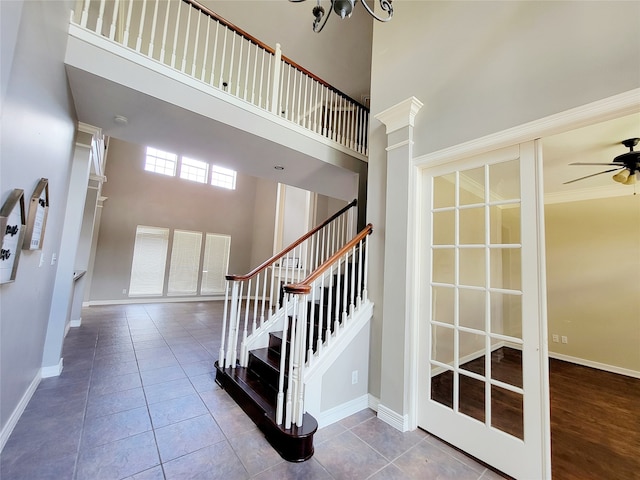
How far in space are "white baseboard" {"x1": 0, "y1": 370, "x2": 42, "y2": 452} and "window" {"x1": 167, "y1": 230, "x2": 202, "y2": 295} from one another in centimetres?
530

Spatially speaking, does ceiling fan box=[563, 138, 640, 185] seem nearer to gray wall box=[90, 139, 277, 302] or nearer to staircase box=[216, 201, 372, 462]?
staircase box=[216, 201, 372, 462]

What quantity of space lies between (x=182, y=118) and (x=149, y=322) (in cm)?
412

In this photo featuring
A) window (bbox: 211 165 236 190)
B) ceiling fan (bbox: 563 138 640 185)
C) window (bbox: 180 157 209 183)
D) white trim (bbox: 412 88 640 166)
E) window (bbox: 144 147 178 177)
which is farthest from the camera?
window (bbox: 211 165 236 190)

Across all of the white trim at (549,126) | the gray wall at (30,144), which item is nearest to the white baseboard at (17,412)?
the gray wall at (30,144)

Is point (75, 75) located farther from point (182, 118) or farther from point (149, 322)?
point (149, 322)

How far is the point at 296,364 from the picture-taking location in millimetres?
1826

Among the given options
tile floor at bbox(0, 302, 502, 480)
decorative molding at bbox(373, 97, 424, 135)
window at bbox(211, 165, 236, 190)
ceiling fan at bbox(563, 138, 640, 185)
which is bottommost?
tile floor at bbox(0, 302, 502, 480)

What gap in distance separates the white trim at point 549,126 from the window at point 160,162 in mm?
7730

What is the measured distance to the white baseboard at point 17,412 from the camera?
1.71m

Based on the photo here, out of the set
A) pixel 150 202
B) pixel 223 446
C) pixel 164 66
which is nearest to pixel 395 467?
pixel 223 446

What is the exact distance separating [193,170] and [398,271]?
7762mm

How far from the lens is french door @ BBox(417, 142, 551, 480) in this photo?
1659 millimetres

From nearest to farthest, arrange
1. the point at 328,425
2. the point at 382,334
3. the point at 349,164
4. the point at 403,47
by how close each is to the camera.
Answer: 1. the point at 328,425
2. the point at 382,334
3. the point at 403,47
4. the point at 349,164

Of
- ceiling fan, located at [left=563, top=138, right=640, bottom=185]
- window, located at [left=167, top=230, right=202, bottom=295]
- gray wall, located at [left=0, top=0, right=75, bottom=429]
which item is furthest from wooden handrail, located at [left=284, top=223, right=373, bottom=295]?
window, located at [left=167, top=230, right=202, bottom=295]
